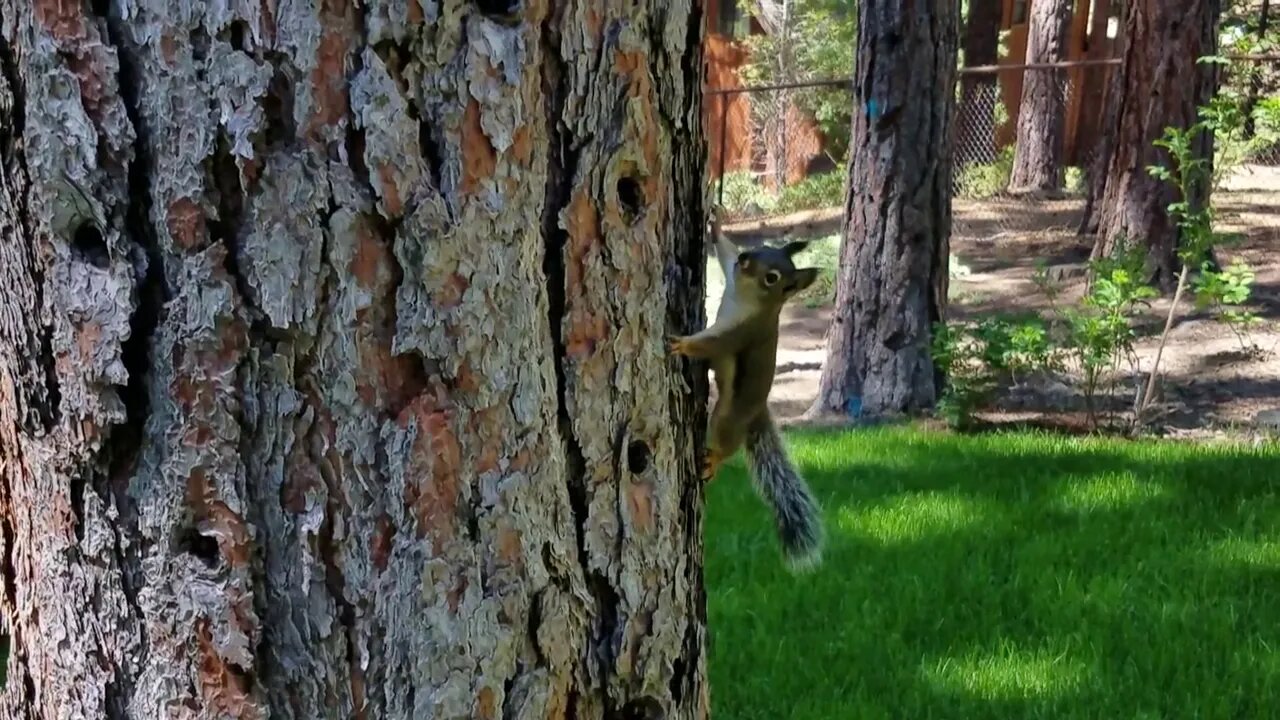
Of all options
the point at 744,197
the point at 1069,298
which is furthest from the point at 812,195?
the point at 1069,298

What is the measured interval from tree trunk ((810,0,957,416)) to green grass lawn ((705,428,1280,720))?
5.28 feet

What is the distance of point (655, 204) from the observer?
1.47m

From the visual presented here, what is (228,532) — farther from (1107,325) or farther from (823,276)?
(823,276)

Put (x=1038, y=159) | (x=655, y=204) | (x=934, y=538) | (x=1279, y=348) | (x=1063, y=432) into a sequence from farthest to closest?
(x=1038, y=159), (x=1279, y=348), (x=1063, y=432), (x=934, y=538), (x=655, y=204)

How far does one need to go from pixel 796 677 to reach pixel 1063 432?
3.94m

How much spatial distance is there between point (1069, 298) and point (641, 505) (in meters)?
9.47

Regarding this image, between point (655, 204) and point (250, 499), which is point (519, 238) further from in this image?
point (250, 499)

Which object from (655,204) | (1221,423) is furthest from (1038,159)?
(655,204)

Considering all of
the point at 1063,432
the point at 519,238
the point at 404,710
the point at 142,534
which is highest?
the point at 519,238

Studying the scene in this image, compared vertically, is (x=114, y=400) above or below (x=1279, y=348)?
above

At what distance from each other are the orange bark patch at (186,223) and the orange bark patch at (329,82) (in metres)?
0.13

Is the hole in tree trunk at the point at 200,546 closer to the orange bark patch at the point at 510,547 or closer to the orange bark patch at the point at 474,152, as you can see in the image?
the orange bark patch at the point at 510,547

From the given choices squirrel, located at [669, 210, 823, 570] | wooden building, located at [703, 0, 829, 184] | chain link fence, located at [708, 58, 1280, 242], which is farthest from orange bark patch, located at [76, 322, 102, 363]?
wooden building, located at [703, 0, 829, 184]

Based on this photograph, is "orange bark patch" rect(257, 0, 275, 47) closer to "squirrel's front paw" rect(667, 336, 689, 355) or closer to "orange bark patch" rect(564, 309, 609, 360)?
"orange bark patch" rect(564, 309, 609, 360)
